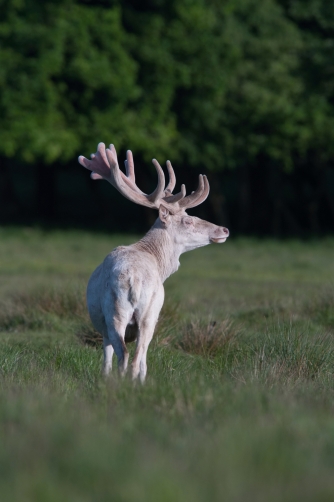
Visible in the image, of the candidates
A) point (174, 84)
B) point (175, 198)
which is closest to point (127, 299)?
point (175, 198)

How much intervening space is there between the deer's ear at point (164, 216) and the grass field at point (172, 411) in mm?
1164

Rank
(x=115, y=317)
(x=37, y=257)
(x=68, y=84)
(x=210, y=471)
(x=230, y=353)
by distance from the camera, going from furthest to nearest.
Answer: (x=68, y=84) < (x=37, y=257) < (x=230, y=353) < (x=115, y=317) < (x=210, y=471)

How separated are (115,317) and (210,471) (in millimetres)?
2763

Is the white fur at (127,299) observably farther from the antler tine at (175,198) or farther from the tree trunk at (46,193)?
the tree trunk at (46,193)

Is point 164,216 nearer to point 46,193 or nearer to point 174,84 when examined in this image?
point 174,84

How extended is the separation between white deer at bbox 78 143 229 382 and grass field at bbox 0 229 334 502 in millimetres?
333

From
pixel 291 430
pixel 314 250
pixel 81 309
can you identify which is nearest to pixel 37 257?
pixel 314 250

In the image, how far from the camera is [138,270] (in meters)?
6.66

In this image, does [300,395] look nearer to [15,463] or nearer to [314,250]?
[15,463]

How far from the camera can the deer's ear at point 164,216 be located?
7481 millimetres

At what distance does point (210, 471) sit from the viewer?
3.90m

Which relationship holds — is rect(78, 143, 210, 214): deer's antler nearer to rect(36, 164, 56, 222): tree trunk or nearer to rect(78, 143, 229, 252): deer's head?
rect(78, 143, 229, 252): deer's head

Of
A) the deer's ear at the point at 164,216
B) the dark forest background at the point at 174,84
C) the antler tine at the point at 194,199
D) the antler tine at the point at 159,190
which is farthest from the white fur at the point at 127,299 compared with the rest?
the dark forest background at the point at 174,84

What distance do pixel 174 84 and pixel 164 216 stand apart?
17.3 m
